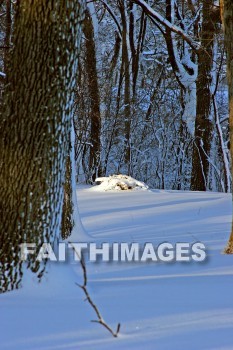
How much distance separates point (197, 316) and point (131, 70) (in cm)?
1729

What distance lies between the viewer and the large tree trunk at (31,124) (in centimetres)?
405

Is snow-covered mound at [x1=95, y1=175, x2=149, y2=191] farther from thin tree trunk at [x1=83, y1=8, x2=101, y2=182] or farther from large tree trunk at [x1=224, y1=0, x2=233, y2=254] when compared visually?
large tree trunk at [x1=224, y1=0, x2=233, y2=254]

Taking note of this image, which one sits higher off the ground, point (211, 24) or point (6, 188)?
point (211, 24)

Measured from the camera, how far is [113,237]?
7.23 metres

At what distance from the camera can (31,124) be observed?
159 inches

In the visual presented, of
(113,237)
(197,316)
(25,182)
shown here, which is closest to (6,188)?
(25,182)

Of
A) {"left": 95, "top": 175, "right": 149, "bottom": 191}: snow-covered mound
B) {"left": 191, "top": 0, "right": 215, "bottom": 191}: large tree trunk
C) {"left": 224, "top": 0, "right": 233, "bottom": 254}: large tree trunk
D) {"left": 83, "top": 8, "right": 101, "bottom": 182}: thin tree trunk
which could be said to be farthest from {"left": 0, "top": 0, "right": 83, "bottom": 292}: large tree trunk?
{"left": 83, "top": 8, "right": 101, "bottom": 182}: thin tree trunk

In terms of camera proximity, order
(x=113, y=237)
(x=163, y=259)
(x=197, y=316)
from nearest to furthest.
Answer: (x=197, y=316), (x=163, y=259), (x=113, y=237)


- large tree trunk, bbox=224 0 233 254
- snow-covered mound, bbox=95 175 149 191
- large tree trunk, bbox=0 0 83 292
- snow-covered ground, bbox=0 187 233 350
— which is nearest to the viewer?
snow-covered ground, bbox=0 187 233 350

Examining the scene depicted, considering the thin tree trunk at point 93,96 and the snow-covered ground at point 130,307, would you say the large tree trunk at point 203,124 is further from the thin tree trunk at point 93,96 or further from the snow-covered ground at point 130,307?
the snow-covered ground at point 130,307

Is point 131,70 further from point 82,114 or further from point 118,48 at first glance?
point 82,114

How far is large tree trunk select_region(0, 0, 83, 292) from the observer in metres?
4.05

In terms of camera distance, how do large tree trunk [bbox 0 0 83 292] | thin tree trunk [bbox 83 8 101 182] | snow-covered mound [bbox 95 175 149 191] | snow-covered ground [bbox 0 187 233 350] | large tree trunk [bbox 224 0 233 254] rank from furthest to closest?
thin tree trunk [bbox 83 8 101 182] → snow-covered mound [bbox 95 175 149 191] → large tree trunk [bbox 224 0 233 254] → large tree trunk [bbox 0 0 83 292] → snow-covered ground [bbox 0 187 233 350]

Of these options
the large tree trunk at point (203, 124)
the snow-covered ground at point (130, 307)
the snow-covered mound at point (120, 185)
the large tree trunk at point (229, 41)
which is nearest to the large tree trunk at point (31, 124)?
the snow-covered ground at point (130, 307)
